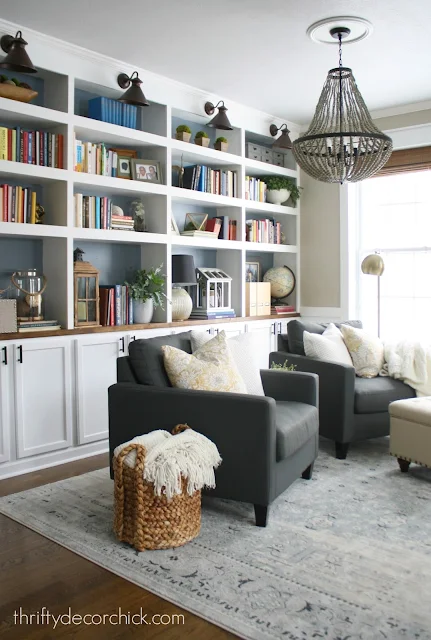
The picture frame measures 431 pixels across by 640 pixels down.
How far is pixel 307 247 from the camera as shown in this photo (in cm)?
632

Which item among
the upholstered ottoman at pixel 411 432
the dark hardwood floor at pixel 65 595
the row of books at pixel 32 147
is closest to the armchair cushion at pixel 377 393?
the upholstered ottoman at pixel 411 432

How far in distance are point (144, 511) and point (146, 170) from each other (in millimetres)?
2844

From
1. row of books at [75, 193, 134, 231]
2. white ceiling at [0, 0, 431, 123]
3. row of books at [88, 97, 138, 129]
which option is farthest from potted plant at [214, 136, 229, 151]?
row of books at [75, 193, 134, 231]

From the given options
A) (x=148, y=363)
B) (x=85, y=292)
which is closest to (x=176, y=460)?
(x=148, y=363)

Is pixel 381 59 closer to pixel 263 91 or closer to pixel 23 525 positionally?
pixel 263 91

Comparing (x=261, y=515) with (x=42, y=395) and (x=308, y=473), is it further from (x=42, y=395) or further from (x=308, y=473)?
(x=42, y=395)

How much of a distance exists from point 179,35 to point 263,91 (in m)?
1.34

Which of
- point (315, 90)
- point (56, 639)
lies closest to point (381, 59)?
point (315, 90)

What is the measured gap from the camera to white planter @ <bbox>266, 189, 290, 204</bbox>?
6.05m

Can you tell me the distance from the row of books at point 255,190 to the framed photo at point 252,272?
63cm

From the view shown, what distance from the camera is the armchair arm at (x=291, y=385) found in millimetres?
3729

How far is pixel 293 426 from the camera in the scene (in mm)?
3250

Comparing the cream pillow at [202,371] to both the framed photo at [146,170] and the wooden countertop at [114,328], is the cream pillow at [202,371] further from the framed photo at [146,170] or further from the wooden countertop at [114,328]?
the framed photo at [146,170]

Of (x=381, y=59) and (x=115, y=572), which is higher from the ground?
(x=381, y=59)
